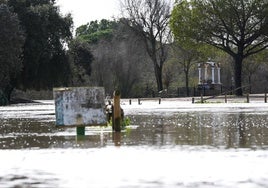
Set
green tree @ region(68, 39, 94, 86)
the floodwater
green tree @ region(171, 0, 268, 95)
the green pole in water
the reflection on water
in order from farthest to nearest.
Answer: green tree @ region(68, 39, 94, 86), green tree @ region(171, 0, 268, 95), the green pole in water, the reflection on water, the floodwater

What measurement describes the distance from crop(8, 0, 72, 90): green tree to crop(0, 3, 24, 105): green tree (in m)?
5.64

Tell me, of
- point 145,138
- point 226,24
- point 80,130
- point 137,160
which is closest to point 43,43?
point 226,24

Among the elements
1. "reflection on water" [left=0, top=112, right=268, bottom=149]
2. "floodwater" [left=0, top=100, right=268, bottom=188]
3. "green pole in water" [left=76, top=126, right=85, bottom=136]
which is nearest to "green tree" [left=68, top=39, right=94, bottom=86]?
"reflection on water" [left=0, top=112, right=268, bottom=149]

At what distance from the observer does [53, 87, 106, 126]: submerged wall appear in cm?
1845

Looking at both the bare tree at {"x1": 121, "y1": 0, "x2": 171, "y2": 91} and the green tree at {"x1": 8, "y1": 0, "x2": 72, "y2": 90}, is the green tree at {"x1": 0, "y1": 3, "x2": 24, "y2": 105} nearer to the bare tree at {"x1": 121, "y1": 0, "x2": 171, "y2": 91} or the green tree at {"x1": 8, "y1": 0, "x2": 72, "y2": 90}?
the green tree at {"x1": 8, "y1": 0, "x2": 72, "y2": 90}

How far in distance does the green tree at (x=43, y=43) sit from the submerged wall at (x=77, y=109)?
159 feet

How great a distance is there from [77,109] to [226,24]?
166ft

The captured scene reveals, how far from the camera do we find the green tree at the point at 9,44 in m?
57.4

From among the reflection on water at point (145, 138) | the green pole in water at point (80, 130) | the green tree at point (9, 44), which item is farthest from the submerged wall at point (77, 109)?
the green tree at point (9, 44)

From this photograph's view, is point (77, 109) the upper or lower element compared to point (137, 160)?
upper

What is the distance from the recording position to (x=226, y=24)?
222 feet

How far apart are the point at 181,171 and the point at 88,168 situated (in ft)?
5.03

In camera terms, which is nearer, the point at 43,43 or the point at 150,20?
the point at 43,43

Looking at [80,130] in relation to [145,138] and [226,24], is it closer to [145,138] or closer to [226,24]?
[145,138]
